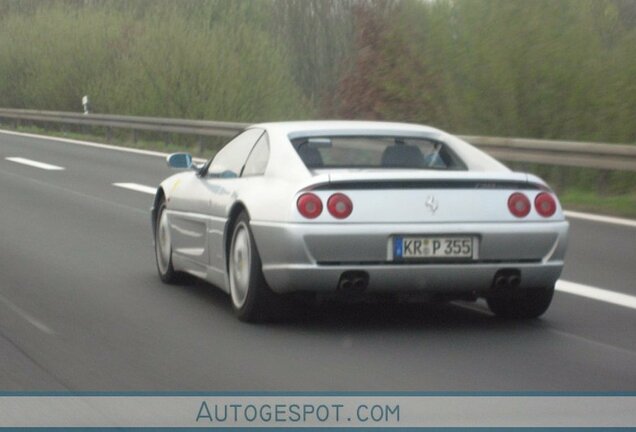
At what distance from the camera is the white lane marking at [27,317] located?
8.66 m

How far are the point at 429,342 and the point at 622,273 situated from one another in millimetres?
3642

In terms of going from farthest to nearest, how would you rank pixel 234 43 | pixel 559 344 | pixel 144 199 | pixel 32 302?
pixel 234 43
pixel 144 199
pixel 32 302
pixel 559 344

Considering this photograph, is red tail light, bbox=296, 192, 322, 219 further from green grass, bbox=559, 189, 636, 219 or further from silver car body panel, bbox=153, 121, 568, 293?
green grass, bbox=559, 189, 636, 219

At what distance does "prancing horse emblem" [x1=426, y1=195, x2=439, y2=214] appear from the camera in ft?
27.2

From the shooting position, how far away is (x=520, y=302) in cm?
891

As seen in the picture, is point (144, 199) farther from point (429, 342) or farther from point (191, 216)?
point (429, 342)

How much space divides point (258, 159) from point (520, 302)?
185cm

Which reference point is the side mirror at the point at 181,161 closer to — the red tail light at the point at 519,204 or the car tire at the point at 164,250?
the car tire at the point at 164,250

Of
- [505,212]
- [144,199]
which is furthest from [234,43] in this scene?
[505,212]

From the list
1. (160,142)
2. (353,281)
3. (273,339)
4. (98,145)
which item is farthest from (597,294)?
(98,145)

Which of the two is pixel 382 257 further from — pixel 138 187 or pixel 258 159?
pixel 138 187

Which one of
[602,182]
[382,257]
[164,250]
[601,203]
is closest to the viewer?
[382,257]

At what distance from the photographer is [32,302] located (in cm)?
983

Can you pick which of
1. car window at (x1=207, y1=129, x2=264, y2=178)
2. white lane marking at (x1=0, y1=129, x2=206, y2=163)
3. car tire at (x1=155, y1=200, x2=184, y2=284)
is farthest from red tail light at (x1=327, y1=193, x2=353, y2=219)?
white lane marking at (x1=0, y1=129, x2=206, y2=163)
